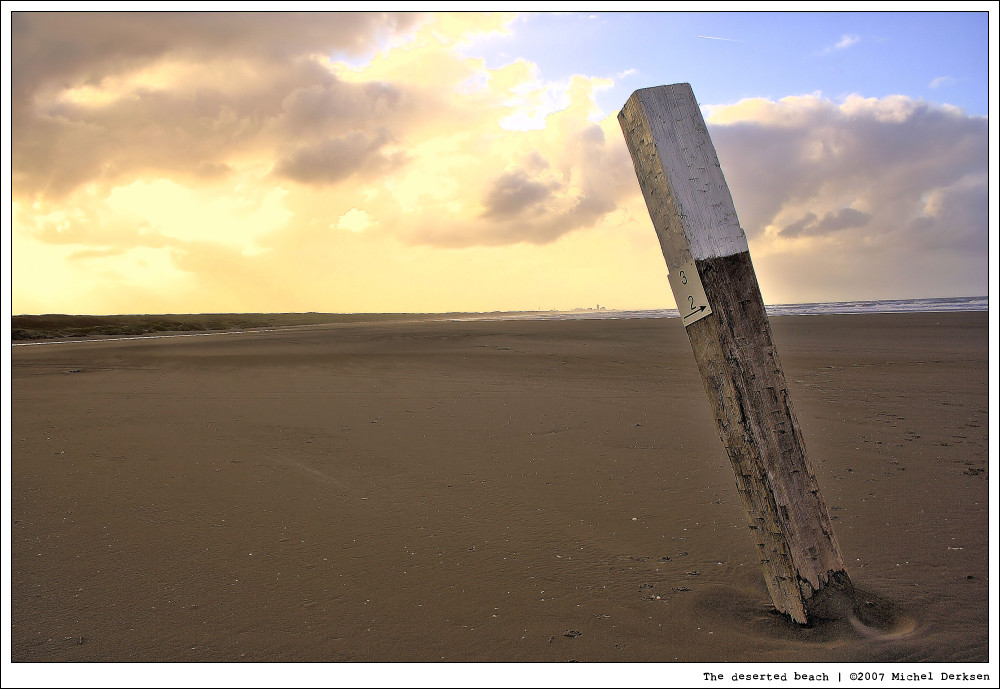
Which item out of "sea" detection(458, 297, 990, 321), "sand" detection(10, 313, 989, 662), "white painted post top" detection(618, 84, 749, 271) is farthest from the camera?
"sea" detection(458, 297, 990, 321)

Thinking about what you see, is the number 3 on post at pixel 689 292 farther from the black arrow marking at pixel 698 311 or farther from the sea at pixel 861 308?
the sea at pixel 861 308

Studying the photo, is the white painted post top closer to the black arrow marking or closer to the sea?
the black arrow marking

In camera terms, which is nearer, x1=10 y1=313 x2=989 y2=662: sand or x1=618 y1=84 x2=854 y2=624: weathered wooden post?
x1=618 y1=84 x2=854 y2=624: weathered wooden post

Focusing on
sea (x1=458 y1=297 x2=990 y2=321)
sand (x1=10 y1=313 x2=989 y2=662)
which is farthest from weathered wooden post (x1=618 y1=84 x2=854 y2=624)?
sea (x1=458 y1=297 x2=990 y2=321)

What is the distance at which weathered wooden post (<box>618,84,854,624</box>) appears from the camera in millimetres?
2236

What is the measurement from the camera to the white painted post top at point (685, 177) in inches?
87.7

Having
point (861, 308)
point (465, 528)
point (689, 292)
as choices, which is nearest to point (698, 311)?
point (689, 292)

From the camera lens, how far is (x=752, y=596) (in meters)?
2.79

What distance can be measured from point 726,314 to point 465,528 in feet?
7.23

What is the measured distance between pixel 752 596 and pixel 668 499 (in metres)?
1.46

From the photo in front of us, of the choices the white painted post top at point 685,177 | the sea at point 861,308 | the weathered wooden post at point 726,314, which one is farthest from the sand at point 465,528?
the sea at point 861,308

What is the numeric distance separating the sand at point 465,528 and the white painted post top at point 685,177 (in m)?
1.56

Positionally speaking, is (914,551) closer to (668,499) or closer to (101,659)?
(668,499)

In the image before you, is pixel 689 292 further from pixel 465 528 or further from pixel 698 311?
pixel 465 528
